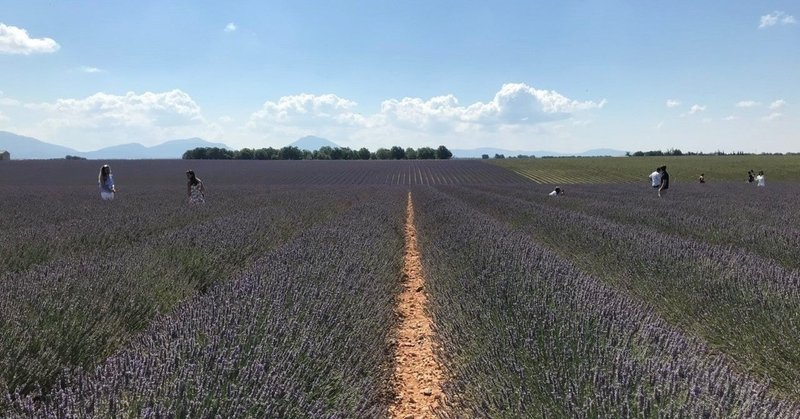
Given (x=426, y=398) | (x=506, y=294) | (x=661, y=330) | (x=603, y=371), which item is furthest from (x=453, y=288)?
(x=603, y=371)

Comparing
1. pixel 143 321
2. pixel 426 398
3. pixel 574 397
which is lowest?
pixel 426 398

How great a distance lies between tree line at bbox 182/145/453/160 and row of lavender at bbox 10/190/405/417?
81195 millimetres

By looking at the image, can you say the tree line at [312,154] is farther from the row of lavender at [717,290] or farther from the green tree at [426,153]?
the row of lavender at [717,290]

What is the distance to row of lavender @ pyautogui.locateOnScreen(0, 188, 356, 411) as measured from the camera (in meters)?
2.36

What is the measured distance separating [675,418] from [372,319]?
6.36 ft

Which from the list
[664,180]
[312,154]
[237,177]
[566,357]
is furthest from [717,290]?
[312,154]

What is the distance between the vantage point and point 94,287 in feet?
10.5

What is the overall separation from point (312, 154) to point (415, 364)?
292ft

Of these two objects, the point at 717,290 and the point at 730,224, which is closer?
the point at 717,290

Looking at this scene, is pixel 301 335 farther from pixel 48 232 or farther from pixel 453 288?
pixel 48 232

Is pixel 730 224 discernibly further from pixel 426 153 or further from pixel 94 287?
pixel 426 153

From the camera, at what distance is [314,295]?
120 inches

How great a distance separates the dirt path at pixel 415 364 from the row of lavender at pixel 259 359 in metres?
0.12

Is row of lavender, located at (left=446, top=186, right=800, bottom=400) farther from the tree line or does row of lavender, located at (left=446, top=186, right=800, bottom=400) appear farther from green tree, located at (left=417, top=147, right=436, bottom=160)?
green tree, located at (left=417, top=147, right=436, bottom=160)
